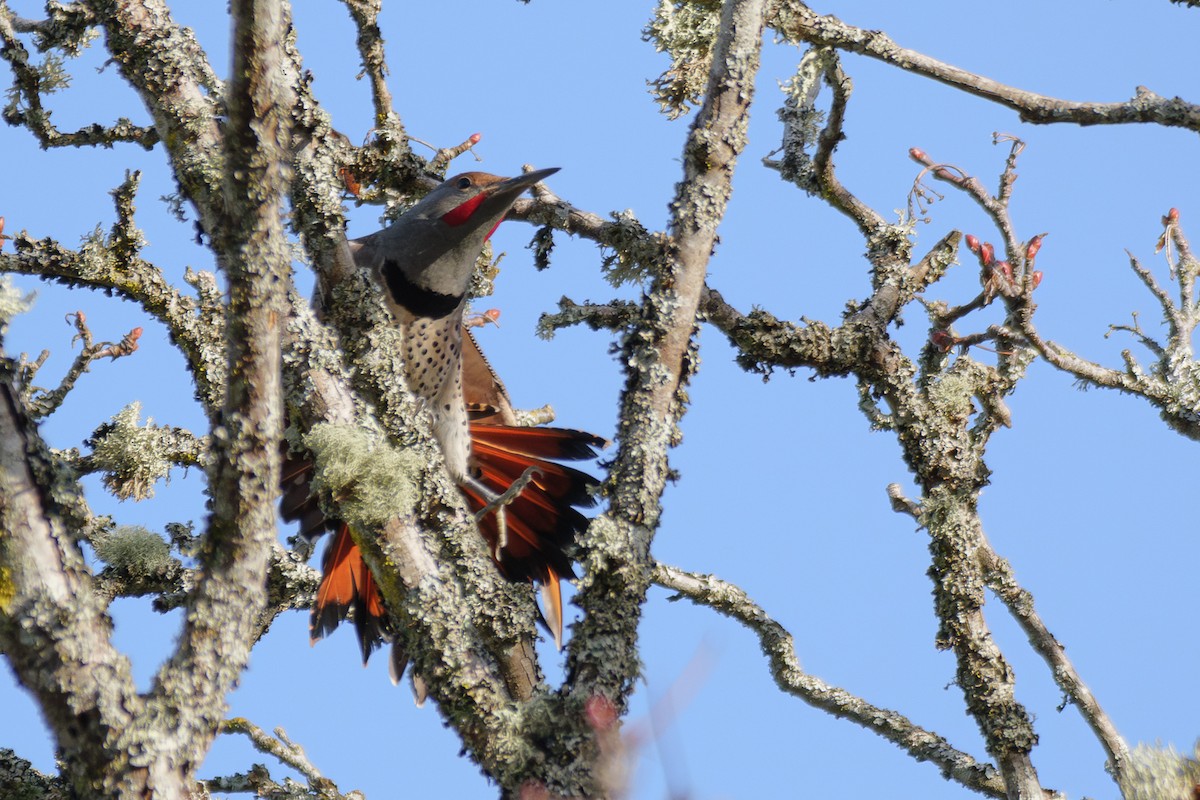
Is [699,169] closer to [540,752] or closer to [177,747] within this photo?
[540,752]

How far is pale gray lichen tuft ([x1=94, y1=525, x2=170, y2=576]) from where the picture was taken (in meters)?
3.90

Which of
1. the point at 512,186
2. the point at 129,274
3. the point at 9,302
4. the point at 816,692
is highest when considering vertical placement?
the point at 512,186

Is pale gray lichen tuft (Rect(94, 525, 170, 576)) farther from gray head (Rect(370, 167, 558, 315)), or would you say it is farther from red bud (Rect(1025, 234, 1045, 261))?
red bud (Rect(1025, 234, 1045, 261))

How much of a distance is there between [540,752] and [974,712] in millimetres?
1471

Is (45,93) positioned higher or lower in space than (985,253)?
higher

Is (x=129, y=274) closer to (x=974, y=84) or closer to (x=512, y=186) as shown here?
(x=512, y=186)

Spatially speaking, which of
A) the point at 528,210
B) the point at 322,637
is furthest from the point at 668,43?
the point at 322,637

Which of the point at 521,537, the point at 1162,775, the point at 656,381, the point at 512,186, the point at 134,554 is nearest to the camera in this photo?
the point at 1162,775

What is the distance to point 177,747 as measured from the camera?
6.63ft

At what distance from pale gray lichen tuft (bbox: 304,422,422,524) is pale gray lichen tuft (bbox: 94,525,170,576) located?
1316 millimetres

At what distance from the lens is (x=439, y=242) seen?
4875 mm

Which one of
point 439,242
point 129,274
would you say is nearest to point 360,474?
point 129,274

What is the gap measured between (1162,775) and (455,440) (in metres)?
3.37

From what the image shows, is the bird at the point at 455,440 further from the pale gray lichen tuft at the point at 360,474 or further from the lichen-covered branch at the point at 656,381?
the lichen-covered branch at the point at 656,381
